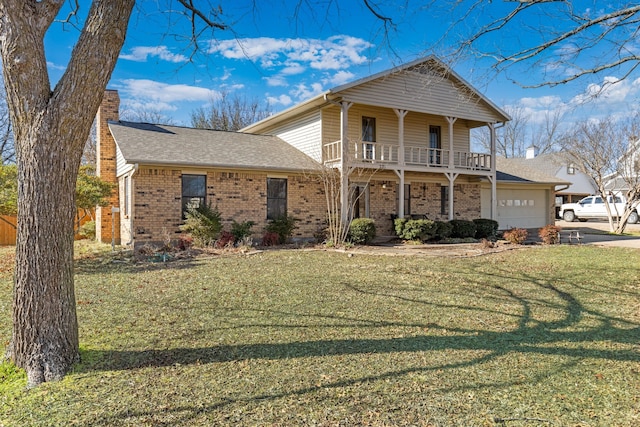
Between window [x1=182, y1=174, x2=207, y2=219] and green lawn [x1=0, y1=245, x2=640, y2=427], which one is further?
window [x1=182, y1=174, x2=207, y2=219]

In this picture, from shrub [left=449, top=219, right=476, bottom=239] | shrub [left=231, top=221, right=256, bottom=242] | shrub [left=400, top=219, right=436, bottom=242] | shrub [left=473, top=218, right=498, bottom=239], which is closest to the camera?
shrub [left=231, top=221, right=256, bottom=242]

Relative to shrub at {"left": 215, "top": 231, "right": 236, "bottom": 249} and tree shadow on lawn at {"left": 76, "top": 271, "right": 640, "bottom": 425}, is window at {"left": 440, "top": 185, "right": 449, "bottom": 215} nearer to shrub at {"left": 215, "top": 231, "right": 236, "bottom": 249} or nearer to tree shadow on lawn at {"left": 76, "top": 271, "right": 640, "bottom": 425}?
shrub at {"left": 215, "top": 231, "right": 236, "bottom": 249}

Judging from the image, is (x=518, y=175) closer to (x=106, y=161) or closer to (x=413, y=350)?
(x=106, y=161)

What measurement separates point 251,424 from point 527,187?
2233cm

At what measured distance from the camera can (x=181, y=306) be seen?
6.14 metres

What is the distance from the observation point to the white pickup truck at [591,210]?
94.5ft

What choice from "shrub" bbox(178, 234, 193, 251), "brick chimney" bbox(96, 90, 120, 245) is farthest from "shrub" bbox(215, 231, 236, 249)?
"brick chimney" bbox(96, 90, 120, 245)

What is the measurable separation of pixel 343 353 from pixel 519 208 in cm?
2055

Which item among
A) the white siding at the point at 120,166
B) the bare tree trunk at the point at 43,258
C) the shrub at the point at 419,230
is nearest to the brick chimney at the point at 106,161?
the white siding at the point at 120,166

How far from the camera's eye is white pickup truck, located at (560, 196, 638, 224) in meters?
28.8

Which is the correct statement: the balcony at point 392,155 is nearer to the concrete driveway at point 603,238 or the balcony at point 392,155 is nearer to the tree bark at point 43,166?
the concrete driveway at point 603,238

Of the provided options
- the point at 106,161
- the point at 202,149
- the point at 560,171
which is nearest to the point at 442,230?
the point at 202,149

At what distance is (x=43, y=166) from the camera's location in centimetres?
371

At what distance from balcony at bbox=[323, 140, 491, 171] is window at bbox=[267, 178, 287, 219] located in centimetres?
198
